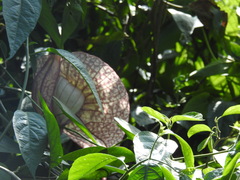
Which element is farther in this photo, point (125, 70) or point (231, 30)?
point (125, 70)

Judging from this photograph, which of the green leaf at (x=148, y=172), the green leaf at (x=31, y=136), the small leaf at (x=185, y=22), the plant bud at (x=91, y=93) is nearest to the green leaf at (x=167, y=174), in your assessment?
the green leaf at (x=148, y=172)

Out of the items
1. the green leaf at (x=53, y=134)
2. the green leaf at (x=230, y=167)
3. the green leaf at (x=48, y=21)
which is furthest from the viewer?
the green leaf at (x=48, y=21)

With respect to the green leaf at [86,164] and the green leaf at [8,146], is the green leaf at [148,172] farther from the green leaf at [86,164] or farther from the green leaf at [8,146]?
the green leaf at [8,146]

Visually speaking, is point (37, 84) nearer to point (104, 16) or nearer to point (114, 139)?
point (114, 139)

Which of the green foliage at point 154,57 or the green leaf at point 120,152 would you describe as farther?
the green foliage at point 154,57

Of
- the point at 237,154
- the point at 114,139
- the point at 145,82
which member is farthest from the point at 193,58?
the point at 237,154

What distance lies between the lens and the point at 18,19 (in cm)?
50

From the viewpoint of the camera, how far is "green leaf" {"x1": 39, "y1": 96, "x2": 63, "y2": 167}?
20.9 inches

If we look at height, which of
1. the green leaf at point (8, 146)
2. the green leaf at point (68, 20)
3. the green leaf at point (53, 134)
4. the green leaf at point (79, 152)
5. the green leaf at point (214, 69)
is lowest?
the green leaf at point (214, 69)

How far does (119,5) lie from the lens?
1.09 m

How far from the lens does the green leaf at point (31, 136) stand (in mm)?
489

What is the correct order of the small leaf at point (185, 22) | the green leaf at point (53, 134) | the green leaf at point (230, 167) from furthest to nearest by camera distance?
the small leaf at point (185, 22) → the green leaf at point (53, 134) → the green leaf at point (230, 167)

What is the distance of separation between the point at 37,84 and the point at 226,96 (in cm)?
51

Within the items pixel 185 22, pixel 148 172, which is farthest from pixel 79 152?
pixel 185 22
